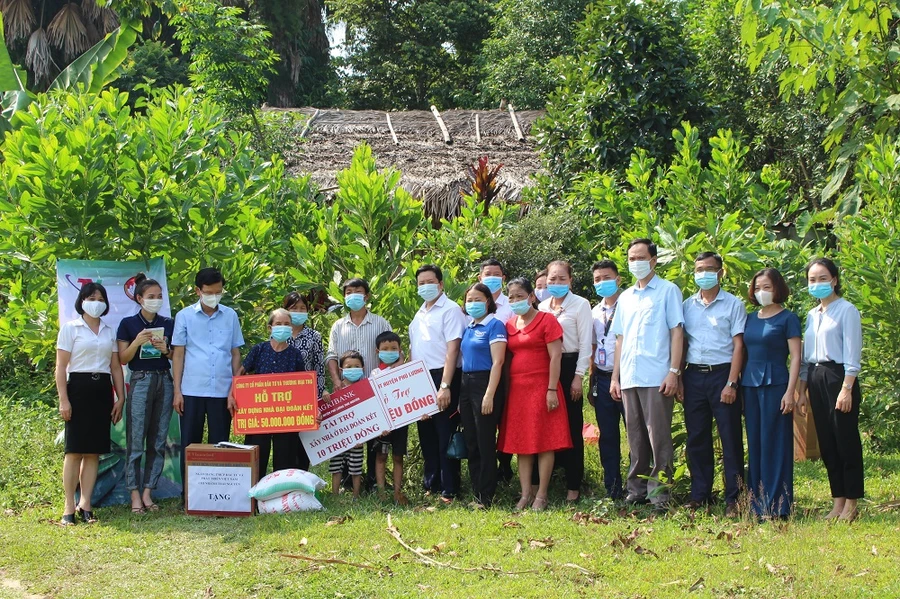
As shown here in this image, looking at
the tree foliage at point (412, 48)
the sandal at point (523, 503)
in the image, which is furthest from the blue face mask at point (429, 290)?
the tree foliage at point (412, 48)

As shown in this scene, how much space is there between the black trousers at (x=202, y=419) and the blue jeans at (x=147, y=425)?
141mm

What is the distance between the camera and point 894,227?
7.25 meters

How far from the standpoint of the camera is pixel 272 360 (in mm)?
7223

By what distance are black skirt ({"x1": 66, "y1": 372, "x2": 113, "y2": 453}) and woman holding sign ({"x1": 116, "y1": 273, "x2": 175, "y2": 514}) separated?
27cm

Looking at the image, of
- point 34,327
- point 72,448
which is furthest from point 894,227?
point 34,327

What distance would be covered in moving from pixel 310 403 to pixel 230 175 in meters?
2.88

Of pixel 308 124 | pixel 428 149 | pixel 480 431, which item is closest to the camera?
pixel 480 431

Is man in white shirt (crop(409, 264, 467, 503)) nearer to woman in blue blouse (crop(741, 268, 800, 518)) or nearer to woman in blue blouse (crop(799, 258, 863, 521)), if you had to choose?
woman in blue blouse (crop(741, 268, 800, 518))

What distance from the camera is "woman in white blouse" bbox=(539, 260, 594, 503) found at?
709 cm

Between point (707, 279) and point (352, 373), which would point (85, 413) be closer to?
point (352, 373)

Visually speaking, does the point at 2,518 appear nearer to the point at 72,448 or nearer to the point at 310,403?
the point at 72,448

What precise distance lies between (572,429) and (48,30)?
64.8ft

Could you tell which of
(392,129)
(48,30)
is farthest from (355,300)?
(48,30)

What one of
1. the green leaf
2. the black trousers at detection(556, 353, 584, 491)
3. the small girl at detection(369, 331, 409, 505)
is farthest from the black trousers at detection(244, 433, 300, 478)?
the green leaf
